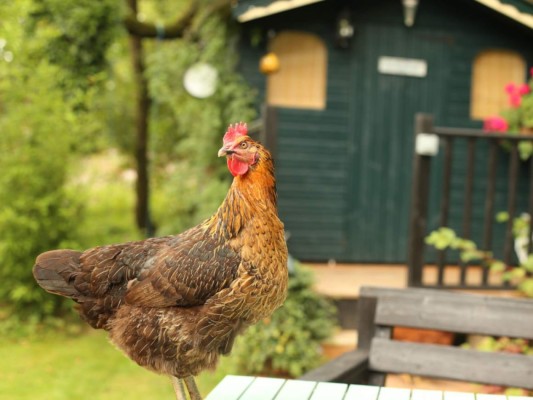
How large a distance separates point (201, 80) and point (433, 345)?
15.3ft

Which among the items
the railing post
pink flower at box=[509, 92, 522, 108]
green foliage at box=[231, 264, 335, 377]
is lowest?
green foliage at box=[231, 264, 335, 377]

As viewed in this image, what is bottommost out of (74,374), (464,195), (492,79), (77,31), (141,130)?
(74,374)

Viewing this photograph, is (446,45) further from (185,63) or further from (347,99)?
(185,63)

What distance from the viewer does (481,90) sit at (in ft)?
24.1

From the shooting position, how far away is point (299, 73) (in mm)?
7090

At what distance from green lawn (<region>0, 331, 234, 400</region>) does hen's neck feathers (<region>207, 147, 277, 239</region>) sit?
2.90m

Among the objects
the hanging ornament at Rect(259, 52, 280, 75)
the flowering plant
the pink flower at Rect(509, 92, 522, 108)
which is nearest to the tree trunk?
the hanging ornament at Rect(259, 52, 280, 75)

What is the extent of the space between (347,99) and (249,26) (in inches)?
51.5

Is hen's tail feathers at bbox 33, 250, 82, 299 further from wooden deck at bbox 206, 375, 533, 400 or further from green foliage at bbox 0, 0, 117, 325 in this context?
green foliage at bbox 0, 0, 117, 325

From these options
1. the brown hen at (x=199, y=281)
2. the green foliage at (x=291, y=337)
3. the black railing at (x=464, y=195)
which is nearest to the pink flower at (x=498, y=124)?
the black railing at (x=464, y=195)

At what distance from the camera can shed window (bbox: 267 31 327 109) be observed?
7020mm

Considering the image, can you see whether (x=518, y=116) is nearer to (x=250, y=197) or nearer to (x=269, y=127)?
(x=269, y=127)

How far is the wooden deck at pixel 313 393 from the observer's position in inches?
107

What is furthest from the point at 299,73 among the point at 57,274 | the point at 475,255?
the point at 57,274
